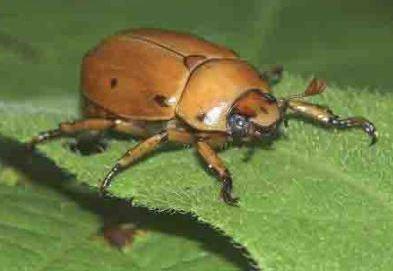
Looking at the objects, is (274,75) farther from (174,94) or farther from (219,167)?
(219,167)

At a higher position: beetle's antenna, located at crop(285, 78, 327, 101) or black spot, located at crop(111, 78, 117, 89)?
beetle's antenna, located at crop(285, 78, 327, 101)

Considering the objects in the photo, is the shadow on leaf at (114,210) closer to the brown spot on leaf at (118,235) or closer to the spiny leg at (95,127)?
the brown spot on leaf at (118,235)

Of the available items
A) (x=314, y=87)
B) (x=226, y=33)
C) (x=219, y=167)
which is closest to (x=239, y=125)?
(x=314, y=87)

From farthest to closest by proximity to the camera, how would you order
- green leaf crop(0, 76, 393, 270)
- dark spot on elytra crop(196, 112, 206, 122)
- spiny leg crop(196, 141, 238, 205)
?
dark spot on elytra crop(196, 112, 206, 122), spiny leg crop(196, 141, 238, 205), green leaf crop(0, 76, 393, 270)

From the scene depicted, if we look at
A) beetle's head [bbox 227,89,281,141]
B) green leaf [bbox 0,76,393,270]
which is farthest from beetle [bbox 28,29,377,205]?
green leaf [bbox 0,76,393,270]

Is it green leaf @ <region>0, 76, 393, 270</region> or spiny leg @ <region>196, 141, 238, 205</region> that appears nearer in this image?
green leaf @ <region>0, 76, 393, 270</region>

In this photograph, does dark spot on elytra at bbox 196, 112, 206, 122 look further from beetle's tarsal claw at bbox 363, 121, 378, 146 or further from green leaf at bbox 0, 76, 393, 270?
beetle's tarsal claw at bbox 363, 121, 378, 146

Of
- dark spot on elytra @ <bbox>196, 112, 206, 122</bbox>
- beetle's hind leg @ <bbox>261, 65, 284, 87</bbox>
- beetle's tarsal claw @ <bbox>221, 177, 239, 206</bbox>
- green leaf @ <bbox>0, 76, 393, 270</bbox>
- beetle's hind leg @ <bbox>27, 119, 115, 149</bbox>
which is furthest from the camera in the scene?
beetle's hind leg @ <bbox>261, 65, 284, 87</bbox>

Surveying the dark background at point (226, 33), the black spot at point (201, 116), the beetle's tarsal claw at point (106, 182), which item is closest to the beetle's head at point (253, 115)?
the black spot at point (201, 116)
